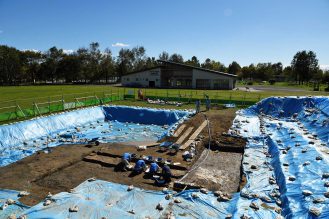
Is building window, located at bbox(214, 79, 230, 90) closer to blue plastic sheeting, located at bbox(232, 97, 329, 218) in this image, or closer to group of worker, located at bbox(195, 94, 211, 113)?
group of worker, located at bbox(195, 94, 211, 113)

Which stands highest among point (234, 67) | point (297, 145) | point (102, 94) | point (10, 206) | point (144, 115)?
point (234, 67)

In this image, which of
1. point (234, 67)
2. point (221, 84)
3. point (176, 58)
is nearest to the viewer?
point (221, 84)

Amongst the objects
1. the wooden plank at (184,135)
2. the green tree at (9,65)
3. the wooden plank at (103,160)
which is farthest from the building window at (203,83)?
the green tree at (9,65)

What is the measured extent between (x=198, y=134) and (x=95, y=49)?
75479mm

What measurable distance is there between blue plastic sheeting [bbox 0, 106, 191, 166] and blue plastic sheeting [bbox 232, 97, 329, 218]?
6.04 m

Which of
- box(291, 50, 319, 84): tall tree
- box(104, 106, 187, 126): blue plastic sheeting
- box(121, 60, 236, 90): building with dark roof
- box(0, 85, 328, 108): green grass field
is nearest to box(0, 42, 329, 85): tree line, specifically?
box(291, 50, 319, 84): tall tree

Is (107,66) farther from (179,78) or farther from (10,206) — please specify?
(10,206)

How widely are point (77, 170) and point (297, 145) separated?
399 inches

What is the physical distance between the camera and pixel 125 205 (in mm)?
7938

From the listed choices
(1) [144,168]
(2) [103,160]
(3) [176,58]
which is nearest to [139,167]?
(1) [144,168]

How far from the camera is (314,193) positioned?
760 cm

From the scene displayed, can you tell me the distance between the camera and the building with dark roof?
50031 mm

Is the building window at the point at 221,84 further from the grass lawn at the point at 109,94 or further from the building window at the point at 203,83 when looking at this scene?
the grass lawn at the point at 109,94

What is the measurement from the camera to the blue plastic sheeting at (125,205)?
24.1 ft
